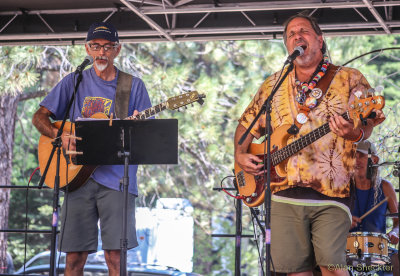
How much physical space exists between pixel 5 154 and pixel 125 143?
8.83 metres

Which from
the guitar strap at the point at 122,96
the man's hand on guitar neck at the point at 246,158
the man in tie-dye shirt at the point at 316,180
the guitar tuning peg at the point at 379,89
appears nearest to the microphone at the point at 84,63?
the guitar strap at the point at 122,96

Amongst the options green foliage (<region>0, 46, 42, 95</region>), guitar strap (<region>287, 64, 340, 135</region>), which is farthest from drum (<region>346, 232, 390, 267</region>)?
green foliage (<region>0, 46, 42, 95</region>)

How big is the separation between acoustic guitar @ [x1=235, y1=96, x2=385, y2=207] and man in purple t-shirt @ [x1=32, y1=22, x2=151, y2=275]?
0.88 m

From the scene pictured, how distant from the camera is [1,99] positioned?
41.7 ft

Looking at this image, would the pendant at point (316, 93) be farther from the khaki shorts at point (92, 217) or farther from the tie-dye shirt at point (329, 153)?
the khaki shorts at point (92, 217)

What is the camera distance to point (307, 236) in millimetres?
3818

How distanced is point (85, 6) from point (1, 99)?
5.95 metres

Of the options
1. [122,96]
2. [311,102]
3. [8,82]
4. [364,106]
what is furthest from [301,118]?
[8,82]

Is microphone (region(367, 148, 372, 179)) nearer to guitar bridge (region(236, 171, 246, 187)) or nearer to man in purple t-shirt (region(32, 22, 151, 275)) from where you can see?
guitar bridge (region(236, 171, 246, 187))

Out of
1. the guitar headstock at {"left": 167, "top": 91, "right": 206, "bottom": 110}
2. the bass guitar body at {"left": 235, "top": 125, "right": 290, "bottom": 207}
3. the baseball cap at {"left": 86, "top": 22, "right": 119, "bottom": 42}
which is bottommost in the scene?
the bass guitar body at {"left": 235, "top": 125, "right": 290, "bottom": 207}

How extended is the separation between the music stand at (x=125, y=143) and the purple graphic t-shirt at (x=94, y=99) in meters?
0.38

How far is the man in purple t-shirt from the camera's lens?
14.8ft

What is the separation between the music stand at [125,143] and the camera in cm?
417

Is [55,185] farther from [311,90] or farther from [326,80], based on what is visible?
[326,80]
